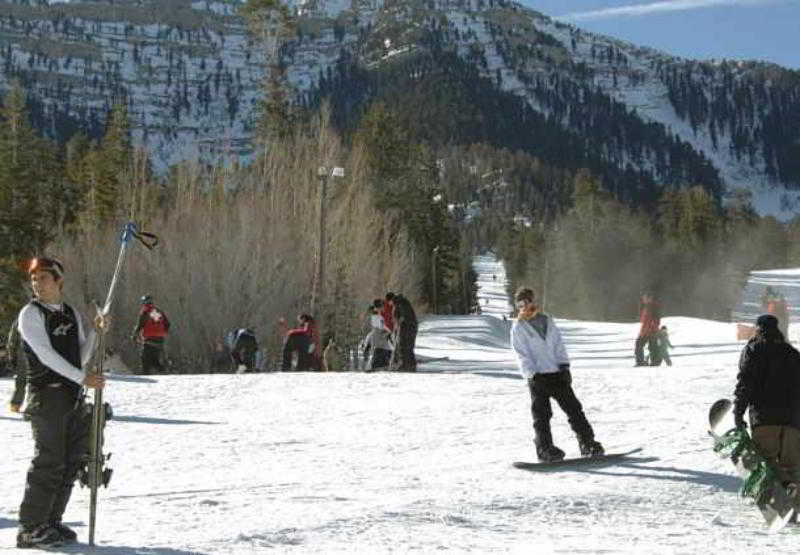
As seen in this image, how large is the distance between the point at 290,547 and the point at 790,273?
12339 centimetres

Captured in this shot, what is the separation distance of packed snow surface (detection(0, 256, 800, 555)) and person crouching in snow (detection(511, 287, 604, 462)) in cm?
48

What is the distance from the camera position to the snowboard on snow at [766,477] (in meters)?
7.16

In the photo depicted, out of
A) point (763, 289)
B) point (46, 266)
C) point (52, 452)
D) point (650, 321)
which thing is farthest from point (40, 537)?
point (763, 289)

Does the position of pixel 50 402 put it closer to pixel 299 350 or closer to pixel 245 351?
pixel 299 350

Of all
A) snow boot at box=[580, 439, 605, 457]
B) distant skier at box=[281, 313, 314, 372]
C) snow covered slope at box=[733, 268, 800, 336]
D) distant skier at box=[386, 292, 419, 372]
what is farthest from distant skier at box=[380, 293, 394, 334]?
snow covered slope at box=[733, 268, 800, 336]

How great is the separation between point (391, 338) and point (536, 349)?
12.0m

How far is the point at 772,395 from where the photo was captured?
738 centimetres

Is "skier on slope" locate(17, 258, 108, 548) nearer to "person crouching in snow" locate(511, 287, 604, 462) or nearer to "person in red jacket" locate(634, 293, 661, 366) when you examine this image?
"person crouching in snow" locate(511, 287, 604, 462)

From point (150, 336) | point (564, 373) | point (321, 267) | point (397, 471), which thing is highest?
point (321, 267)

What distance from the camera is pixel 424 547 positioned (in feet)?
21.1

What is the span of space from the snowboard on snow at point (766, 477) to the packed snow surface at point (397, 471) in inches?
5.4

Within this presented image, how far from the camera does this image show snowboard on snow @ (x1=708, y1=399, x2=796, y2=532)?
716 centimetres

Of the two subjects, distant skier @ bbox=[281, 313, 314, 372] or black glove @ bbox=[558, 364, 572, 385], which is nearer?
black glove @ bbox=[558, 364, 572, 385]

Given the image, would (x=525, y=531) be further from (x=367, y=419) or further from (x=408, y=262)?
(x=408, y=262)
